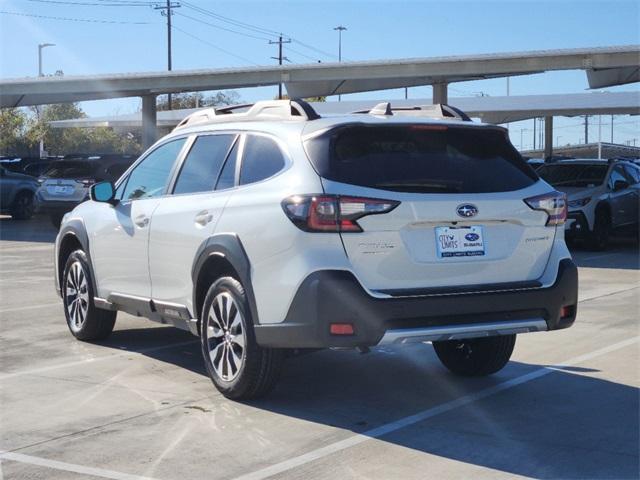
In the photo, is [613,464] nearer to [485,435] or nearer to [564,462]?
[564,462]

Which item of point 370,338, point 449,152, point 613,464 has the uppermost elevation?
point 449,152

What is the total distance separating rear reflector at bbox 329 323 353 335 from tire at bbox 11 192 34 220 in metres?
22.5

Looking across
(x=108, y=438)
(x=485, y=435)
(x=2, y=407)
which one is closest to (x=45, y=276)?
(x=2, y=407)

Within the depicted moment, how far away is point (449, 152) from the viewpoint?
621cm

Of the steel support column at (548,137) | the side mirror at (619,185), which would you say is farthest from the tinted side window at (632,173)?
the steel support column at (548,137)

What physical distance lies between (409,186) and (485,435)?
4.90ft

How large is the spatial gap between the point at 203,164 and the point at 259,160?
0.81 metres

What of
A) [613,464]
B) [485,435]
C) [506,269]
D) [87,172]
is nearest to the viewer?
[613,464]

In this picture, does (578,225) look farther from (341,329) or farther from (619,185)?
(341,329)

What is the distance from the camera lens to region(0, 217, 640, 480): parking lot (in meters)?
5.14

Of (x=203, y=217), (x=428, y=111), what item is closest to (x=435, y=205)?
(x=428, y=111)

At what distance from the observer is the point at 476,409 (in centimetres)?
626

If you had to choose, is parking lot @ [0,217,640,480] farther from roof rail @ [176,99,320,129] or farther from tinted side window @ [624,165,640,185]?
tinted side window @ [624,165,640,185]

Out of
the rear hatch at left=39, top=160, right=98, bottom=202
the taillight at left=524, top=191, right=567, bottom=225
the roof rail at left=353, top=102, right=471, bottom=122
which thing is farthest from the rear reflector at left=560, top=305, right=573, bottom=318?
the rear hatch at left=39, top=160, right=98, bottom=202
